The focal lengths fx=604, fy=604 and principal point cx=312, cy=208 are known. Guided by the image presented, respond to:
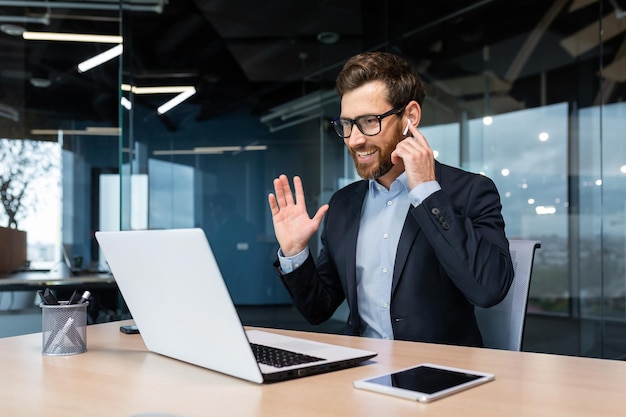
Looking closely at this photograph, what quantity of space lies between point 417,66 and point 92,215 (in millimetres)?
2627

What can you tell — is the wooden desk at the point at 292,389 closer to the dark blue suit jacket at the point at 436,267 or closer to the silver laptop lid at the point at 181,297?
the silver laptop lid at the point at 181,297

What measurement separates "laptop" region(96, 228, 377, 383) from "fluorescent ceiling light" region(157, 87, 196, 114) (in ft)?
11.0

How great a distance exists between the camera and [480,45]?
14.5 feet

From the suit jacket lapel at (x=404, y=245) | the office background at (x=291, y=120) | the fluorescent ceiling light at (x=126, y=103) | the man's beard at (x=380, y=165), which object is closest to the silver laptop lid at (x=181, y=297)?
the suit jacket lapel at (x=404, y=245)

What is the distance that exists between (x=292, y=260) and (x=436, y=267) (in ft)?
1.41

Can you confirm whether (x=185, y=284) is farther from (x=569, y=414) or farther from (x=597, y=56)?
(x=597, y=56)

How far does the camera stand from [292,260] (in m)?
1.78

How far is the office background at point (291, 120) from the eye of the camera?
3.97 metres

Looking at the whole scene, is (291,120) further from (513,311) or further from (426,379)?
(426,379)

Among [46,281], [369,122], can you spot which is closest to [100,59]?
[46,281]

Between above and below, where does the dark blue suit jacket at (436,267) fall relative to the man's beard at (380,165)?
below

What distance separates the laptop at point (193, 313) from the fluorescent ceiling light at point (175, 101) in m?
3.36

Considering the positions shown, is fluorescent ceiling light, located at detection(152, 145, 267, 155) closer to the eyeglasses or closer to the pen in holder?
the eyeglasses

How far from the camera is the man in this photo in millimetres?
1633
